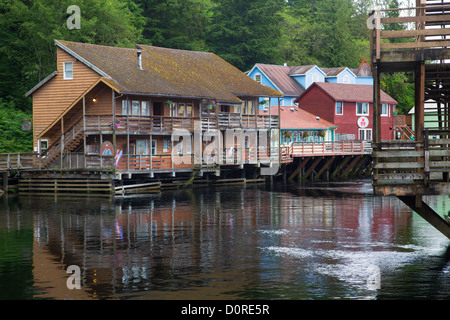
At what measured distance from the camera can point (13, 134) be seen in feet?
163

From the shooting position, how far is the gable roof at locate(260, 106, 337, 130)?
64750 mm

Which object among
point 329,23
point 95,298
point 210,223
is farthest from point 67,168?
point 329,23

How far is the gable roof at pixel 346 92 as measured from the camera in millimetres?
71562

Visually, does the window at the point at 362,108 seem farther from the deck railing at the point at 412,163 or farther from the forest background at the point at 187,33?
the deck railing at the point at 412,163

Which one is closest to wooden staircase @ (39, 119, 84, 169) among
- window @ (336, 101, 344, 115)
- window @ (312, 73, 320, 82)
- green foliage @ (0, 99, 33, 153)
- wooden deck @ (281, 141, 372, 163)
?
green foliage @ (0, 99, 33, 153)

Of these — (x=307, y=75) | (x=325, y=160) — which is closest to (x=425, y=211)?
(x=325, y=160)

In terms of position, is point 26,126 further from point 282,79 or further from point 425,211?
point 282,79

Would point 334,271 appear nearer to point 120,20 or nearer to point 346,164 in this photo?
point 120,20

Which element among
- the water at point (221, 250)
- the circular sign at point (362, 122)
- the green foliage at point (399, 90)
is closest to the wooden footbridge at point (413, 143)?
the water at point (221, 250)

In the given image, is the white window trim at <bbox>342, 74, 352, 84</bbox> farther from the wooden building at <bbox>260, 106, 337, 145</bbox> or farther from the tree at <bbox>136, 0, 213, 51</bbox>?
the tree at <bbox>136, 0, 213, 51</bbox>

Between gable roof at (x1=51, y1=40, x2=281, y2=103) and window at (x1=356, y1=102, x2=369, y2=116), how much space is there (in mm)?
19512

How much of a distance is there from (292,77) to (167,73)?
1318 inches

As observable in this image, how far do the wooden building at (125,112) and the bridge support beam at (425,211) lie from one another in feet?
84.9

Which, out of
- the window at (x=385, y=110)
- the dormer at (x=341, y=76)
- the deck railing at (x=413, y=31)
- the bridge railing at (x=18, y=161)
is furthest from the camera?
the dormer at (x=341, y=76)
